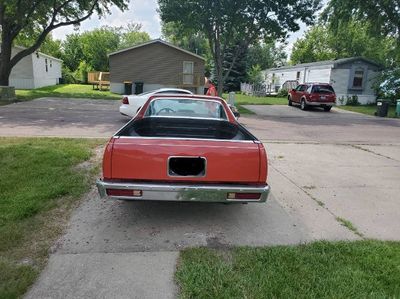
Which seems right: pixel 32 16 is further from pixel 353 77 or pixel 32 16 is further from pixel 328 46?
pixel 328 46

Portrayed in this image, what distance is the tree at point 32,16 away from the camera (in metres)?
19.2

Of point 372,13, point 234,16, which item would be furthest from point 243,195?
point 372,13

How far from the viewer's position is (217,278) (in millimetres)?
2852

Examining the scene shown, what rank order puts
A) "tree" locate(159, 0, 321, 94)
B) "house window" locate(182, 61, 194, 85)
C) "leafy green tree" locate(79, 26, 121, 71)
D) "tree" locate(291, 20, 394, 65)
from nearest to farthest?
"tree" locate(159, 0, 321, 94) → "house window" locate(182, 61, 194, 85) → "leafy green tree" locate(79, 26, 121, 71) → "tree" locate(291, 20, 394, 65)

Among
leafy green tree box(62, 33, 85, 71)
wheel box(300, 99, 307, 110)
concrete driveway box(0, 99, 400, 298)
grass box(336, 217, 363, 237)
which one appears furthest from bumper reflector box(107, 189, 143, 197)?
leafy green tree box(62, 33, 85, 71)

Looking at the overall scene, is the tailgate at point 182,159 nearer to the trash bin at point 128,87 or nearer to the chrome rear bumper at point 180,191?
the chrome rear bumper at point 180,191

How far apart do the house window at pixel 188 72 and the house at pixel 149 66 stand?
6.3 inches

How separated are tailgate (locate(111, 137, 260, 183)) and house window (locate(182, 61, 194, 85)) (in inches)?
1081

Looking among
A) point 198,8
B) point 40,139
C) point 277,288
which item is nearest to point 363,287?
point 277,288

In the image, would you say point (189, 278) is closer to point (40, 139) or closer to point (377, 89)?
point (40, 139)

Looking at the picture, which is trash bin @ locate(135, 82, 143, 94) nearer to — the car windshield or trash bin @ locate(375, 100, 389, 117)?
trash bin @ locate(375, 100, 389, 117)

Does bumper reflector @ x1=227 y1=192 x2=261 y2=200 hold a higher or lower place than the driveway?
higher

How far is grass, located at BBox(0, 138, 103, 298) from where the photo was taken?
2.97 metres

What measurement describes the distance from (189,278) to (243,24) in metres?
19.6
